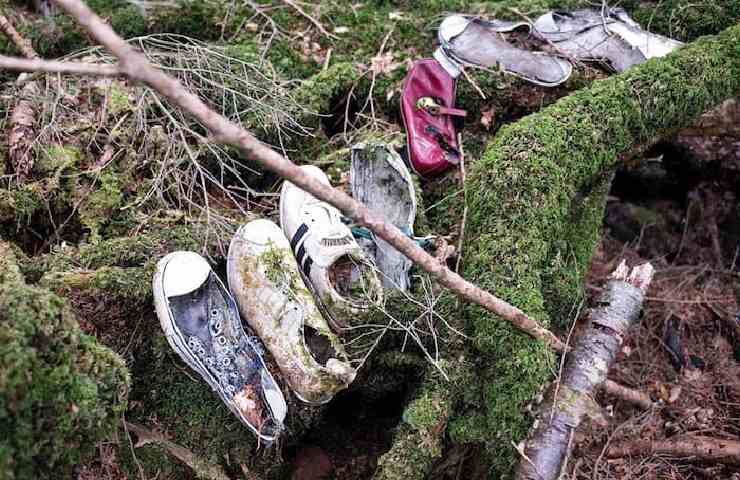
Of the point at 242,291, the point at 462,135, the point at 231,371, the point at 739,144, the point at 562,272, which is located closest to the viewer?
the point at 231,371

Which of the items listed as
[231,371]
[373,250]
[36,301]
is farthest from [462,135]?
[36,301]

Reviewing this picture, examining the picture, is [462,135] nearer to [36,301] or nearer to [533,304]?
[533,304]

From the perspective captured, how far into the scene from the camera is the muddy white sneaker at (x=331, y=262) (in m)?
2.81

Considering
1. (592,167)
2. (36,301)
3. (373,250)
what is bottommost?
(373,250)

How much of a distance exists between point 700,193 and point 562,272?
2.11 meters

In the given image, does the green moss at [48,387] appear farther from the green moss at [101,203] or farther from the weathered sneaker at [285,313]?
the green moss at [101,203]

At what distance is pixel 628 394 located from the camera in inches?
133

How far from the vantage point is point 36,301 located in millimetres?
2094

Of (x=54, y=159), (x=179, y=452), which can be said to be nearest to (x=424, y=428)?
(x=179, y=452)

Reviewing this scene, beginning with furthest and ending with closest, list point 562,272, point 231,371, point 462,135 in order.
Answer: point 462,135, point 562,272, point 231,371

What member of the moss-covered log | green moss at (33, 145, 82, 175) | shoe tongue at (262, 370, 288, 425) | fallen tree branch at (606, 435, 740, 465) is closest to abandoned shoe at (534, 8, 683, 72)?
the moss-covered log

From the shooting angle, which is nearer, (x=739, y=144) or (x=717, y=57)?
(x=717, y=57)

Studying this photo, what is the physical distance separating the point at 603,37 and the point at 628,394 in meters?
2.04

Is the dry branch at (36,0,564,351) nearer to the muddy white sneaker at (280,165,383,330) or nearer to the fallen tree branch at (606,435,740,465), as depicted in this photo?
the muddy white sneaker at (280,165,383,330)
